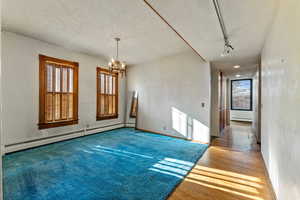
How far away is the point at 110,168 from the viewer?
9.19ft

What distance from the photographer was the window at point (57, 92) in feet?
13.3

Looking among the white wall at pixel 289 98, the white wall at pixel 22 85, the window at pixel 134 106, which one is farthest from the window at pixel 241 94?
the white wall at pixel 22 85

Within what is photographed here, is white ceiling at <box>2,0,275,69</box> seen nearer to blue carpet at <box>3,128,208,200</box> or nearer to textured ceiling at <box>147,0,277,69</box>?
textured ceiling at <box>147,0,277,69</box>

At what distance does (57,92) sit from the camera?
4.38m

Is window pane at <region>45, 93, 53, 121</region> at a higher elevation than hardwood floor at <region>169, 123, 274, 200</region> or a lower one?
higher

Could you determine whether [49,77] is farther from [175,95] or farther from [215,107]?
[215,107]

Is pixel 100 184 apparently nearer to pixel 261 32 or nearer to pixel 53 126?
pixel 53 126

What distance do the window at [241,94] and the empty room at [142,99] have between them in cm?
423

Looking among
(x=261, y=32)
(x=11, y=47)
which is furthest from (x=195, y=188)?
(x=11, y=47)

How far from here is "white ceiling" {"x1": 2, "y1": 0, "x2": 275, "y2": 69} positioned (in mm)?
2086

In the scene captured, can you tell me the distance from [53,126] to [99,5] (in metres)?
3.47

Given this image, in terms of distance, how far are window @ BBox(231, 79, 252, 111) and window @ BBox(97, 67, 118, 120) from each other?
6.96m

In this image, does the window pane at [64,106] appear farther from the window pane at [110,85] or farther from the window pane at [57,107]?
the window pane at [110,85]

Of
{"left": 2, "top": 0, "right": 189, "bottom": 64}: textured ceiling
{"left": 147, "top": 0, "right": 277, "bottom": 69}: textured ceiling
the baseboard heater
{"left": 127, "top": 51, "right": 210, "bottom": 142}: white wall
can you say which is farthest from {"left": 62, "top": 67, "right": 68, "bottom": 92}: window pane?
{"left": 147, "top": 0, "right": 277, "bottom": 69}: textured ceiling
